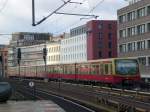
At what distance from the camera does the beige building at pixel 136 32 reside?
9425 centimetres

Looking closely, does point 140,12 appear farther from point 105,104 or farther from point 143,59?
point 105,104

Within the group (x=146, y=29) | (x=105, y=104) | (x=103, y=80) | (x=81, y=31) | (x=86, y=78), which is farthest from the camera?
(x=81, y=31)

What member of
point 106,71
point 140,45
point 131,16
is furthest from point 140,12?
point 106,71

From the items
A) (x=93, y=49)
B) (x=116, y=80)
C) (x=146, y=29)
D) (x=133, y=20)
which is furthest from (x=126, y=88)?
(x=93, y=49)

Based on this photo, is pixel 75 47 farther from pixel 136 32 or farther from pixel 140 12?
pixel 140 12

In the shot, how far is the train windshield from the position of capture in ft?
170

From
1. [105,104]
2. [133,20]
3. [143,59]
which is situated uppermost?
[133,20]

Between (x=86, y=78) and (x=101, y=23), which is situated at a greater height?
(x=101, y=23)

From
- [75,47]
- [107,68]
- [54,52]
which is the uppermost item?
[75,47]

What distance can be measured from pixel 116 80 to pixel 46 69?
4677 centimetres

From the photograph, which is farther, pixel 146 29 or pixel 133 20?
pixel 133 20

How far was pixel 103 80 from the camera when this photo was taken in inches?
2165

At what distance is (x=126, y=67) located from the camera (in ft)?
170

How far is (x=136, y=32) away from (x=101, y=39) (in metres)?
44.3
